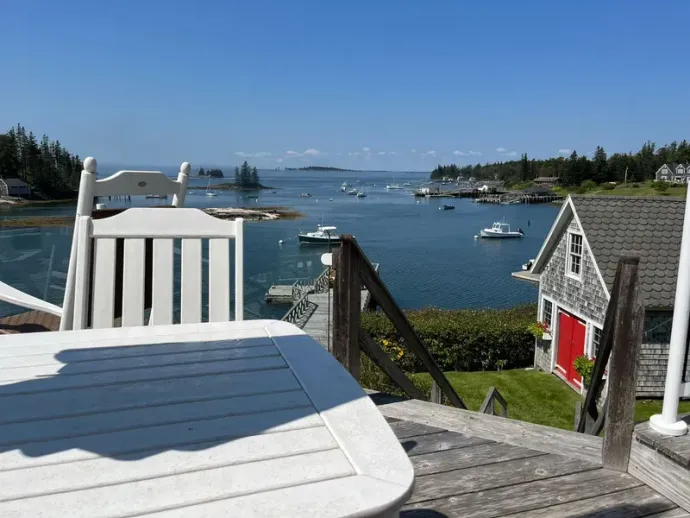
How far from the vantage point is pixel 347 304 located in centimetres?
244

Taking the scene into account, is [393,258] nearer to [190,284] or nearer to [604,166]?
[190,284]

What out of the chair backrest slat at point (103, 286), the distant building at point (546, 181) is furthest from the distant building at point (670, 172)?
the chair backrest slat at point (103, 286)

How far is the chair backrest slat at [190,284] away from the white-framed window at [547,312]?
12001mm

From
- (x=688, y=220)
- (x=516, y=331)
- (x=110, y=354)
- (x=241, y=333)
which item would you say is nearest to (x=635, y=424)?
(x=688, y=220)

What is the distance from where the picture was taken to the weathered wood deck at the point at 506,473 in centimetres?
185

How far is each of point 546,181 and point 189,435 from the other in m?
124

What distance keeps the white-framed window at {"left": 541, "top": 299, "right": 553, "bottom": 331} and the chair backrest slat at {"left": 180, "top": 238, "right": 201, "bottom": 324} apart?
12001 millimetres

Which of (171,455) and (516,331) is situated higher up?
(171,455)

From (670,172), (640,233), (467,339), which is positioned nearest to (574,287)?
(640,233)

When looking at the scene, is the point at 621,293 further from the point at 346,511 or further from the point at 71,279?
the point at 71,279

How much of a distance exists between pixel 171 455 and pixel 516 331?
13.4 metres

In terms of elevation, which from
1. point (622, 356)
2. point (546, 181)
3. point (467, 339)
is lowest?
point (467, 339)

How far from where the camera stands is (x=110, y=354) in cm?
145

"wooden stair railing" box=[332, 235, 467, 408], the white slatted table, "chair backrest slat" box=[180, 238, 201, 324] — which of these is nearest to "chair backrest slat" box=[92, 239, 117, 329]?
"chair backrest slat" box=[180, 238, 201, 324]
